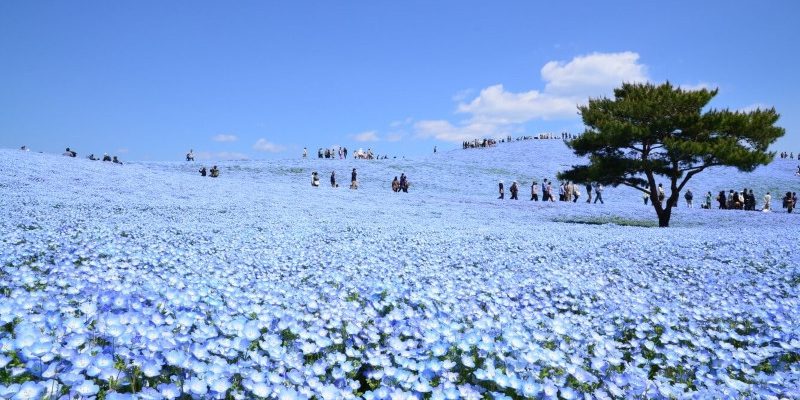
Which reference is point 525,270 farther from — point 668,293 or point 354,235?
point 354,235

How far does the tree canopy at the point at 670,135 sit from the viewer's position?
1847cm

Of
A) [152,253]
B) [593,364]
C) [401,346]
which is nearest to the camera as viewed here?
[593,364]

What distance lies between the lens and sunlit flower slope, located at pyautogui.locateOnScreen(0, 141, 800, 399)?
8.35 feet

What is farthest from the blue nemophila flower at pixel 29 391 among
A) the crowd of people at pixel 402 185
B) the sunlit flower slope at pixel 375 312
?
the crowd of people at pixel 402 185

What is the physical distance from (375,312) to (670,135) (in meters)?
19.6

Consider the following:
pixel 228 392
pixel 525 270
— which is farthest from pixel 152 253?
pixel 525 270

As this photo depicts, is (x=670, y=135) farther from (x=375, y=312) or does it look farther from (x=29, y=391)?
(x=29, y=391)

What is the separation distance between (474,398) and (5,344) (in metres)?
2.44

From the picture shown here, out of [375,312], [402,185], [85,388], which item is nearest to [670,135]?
[402,185]

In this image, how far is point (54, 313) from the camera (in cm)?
315

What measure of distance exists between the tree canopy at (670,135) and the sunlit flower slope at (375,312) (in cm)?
816

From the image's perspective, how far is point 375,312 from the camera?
423 cm

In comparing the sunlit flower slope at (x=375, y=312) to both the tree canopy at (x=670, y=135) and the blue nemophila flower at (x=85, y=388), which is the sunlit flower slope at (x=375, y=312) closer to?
the blue nemophila flower at (x=85, y=388)

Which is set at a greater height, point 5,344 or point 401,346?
point 5,344
